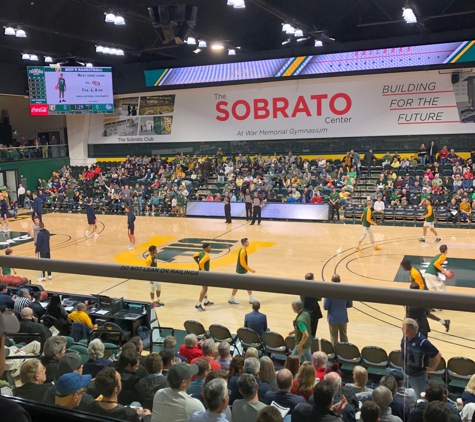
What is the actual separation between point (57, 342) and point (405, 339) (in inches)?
81.3

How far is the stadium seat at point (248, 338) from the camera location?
4.76 m

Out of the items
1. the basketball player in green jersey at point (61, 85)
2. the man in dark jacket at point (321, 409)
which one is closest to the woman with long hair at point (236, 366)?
the man in dark jacket at point (321, 409)

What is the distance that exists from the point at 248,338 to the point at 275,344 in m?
1.32

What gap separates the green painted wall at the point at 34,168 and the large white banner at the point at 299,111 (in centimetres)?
309

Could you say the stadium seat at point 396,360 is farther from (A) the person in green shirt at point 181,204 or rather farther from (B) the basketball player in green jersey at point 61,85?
(B) the basketball player in green jersey at point 61,85

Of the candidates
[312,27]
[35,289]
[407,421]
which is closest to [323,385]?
[407,421]

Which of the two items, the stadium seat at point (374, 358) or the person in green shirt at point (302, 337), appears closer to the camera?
the person in green shirt at point (302, 337)

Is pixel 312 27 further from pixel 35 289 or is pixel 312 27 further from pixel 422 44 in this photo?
pixel 35 289

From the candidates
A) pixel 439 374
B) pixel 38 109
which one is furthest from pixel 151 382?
pixel 38 109

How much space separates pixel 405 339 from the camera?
177cm

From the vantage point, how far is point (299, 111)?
30.1 m

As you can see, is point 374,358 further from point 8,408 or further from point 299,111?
point 299,111

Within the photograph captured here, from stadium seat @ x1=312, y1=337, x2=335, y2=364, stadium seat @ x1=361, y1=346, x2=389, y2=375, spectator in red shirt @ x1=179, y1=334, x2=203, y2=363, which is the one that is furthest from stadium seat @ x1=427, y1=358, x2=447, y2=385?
spectator in red shirt @ x1=179, y1=334, x2=203, y2=363

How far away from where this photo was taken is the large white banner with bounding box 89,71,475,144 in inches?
1057
